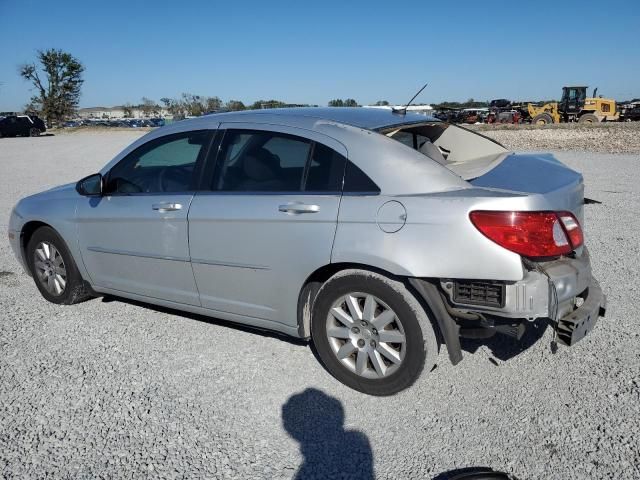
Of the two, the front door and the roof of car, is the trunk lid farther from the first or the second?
the front door

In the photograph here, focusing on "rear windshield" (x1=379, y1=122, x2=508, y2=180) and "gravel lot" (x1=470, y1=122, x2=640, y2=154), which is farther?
"gravel lot" (x1=470, y1=122, x2=640, y2=154)

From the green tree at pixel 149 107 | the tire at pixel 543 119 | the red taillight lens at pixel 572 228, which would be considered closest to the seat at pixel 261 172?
the red taillight lens at pixel 572 228

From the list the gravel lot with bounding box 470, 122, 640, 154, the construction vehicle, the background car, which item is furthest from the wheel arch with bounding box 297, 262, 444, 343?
the background car

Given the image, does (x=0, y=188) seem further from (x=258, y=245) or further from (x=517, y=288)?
(x=517, y=288)

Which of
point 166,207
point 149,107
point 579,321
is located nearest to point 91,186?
point 166,207

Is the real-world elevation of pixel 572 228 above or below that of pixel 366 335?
above

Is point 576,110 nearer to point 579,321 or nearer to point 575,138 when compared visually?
point 575,138

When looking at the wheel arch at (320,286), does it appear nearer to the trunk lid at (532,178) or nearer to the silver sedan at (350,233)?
the silver sedan at (350,233)

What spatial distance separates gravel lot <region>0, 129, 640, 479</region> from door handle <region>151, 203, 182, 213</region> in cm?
100

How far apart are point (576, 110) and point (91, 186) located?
129 feet

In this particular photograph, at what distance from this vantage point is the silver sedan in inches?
115

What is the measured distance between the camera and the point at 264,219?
11.4 feet

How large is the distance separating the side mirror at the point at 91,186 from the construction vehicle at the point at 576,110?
37.5 m

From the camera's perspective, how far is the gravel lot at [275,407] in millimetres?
2742
